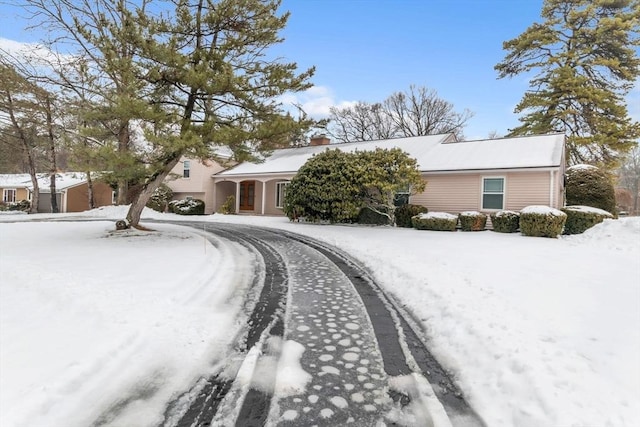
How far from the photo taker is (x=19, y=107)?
1972 centimetres

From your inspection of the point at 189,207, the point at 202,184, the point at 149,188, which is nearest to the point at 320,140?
the point at 202,184

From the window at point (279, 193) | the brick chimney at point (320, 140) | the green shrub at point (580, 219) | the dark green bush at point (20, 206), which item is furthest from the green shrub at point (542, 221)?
the dark green bush at point (20, 206)

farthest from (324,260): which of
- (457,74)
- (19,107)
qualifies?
(19,107)

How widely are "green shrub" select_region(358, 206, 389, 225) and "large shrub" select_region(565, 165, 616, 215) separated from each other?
9.42 m

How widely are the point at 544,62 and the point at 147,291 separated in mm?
27983

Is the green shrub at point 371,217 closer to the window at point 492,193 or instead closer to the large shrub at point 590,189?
the window at point 492,193

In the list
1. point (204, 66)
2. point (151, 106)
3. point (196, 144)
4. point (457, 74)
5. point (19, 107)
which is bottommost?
point (196, 144)

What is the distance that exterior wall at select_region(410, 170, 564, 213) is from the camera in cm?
1305

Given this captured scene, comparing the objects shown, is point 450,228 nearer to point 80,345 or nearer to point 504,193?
point 504,193

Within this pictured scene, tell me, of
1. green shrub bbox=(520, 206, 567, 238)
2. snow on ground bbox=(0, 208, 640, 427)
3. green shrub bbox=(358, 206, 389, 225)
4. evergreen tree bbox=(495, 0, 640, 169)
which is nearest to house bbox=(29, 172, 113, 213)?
green shrub bbox=(358, 206, 389, 225)

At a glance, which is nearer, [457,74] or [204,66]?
[204,66]

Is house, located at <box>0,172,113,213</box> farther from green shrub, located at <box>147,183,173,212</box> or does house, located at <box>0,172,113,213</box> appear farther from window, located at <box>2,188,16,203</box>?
green shrub, located at <box>147,183,173,212</box>

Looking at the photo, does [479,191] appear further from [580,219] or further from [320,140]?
[320,140]

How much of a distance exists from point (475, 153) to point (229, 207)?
14983 millimetres
